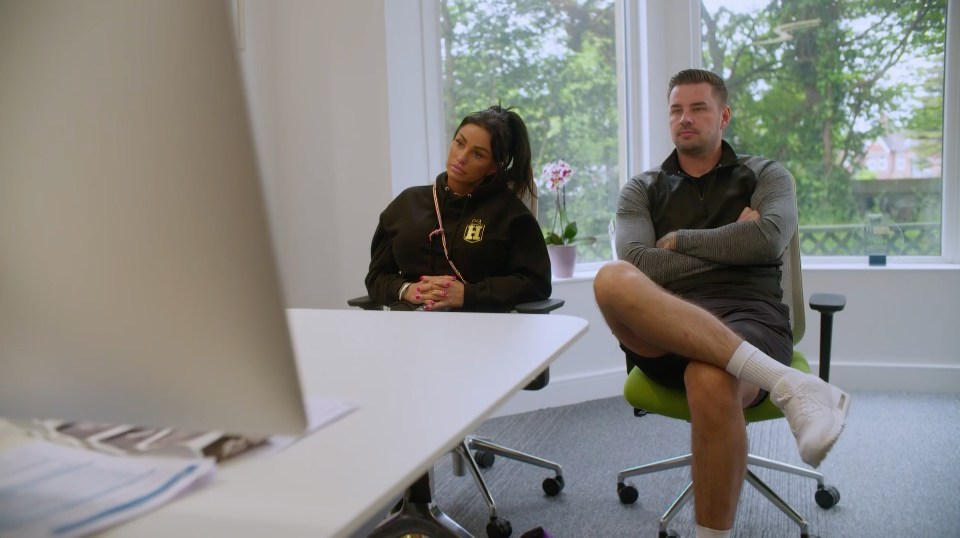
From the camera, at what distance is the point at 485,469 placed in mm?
2600

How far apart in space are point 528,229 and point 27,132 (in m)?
1.97

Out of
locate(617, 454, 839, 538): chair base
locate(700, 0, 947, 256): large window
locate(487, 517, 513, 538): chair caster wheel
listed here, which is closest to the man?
locate(617, 454, 839, 538): chair base

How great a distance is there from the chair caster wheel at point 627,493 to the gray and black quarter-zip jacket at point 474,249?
650mm

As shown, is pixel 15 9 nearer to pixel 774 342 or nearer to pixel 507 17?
pixel 774 342

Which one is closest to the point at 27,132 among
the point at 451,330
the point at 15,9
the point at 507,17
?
the point at 15,9

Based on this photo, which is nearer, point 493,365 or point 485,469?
point 493,365

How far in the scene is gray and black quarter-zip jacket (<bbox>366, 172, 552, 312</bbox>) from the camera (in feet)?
7.25

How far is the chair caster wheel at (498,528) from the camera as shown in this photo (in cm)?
203

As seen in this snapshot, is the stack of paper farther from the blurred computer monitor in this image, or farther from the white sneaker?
the white sneaker

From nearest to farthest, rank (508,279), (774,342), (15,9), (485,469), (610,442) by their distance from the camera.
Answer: (15,9), (774,342), (508,279), (485,469), (610,442)

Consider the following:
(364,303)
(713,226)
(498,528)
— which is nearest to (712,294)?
(713,226)

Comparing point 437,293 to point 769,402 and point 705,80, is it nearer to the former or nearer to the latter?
point 769,402

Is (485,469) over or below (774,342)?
below

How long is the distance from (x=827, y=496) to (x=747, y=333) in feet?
2.09
